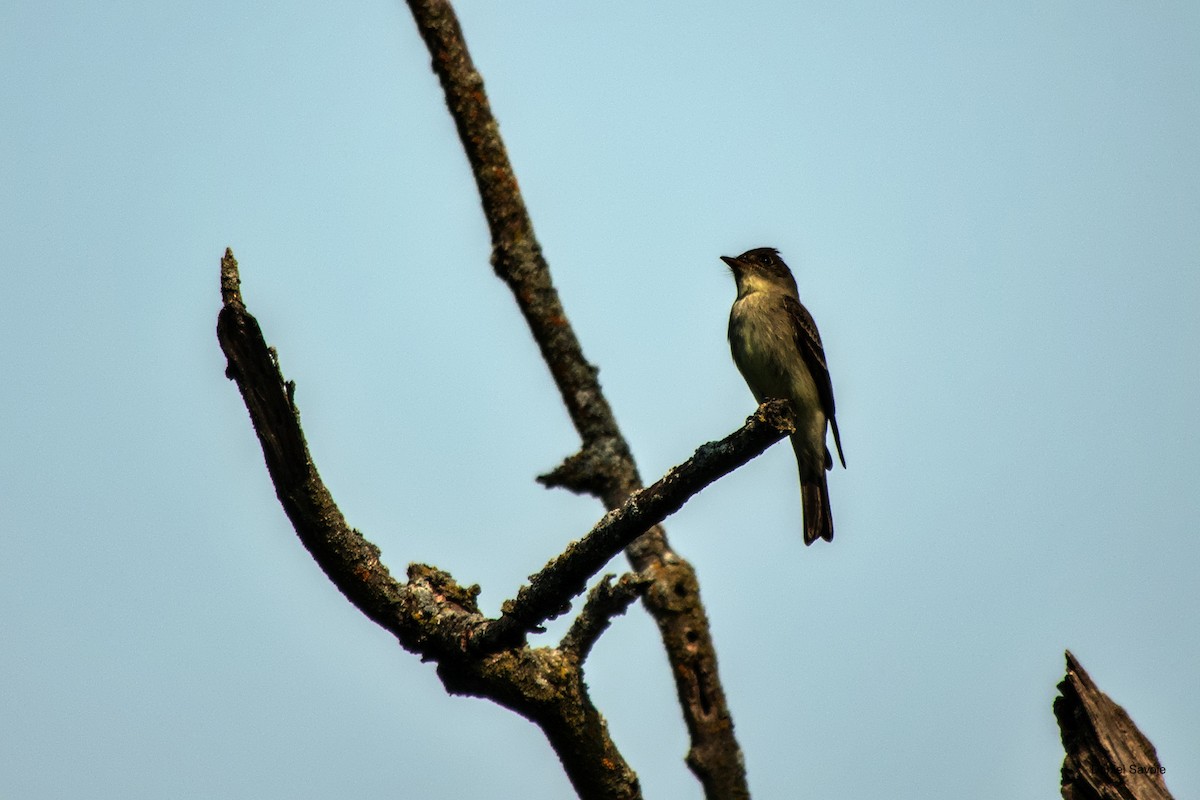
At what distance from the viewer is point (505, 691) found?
450 cm

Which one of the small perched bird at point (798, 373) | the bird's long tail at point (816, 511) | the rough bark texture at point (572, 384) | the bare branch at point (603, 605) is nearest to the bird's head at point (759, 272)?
the small perched bird at point (798, 373)

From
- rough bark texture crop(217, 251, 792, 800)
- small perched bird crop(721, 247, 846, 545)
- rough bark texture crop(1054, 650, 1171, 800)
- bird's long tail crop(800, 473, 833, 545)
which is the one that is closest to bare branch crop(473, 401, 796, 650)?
rough bark texture crop(217, 251, 792, 800)

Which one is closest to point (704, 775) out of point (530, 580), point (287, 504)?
point (530, 580)

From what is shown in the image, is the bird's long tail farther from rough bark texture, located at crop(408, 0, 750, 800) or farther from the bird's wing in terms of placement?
rough bark texture, located at crop(408, 0, 750, 800)

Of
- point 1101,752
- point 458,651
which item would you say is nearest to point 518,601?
point 458,651

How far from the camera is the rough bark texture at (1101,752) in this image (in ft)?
12.8

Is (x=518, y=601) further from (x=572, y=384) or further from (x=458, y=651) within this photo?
(x=572, y=384)

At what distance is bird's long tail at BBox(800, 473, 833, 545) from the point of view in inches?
377

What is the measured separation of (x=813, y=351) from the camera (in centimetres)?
953

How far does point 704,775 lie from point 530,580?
2058 millimetres

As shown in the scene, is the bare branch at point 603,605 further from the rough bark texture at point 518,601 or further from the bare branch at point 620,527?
the bare branch at point 620,527

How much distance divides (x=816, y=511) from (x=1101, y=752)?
18.7ft

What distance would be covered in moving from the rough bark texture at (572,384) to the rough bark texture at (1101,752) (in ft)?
7.58

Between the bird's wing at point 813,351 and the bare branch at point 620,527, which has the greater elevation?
the bird's wing at point 813,351
